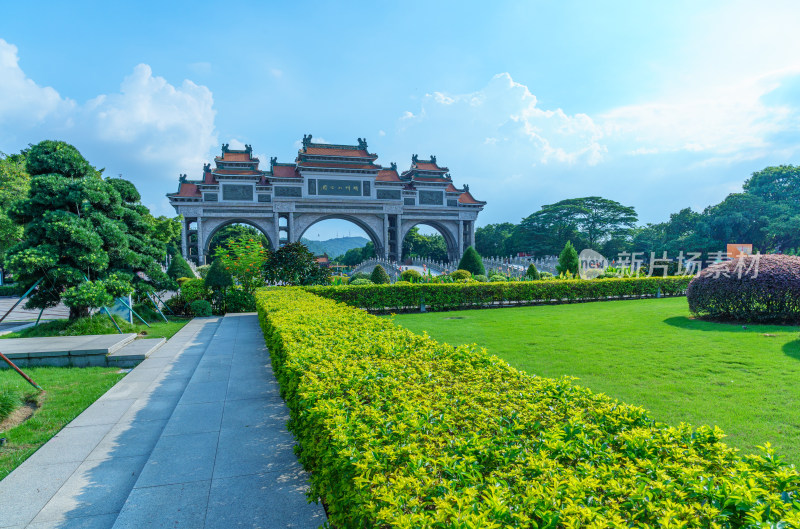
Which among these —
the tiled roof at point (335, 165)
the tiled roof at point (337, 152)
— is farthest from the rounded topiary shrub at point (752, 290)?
the tiled roof at point (337, 152)

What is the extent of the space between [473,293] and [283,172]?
30874 millimetres

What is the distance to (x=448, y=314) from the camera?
42.7ft

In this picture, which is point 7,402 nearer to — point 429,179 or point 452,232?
point 429,179

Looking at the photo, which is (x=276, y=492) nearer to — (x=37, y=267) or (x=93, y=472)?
(x=93, y=472)

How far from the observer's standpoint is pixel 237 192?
39062 millimetres

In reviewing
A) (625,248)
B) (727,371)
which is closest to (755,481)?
(727,371)

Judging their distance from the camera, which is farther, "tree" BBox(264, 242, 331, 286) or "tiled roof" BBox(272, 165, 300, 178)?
"tiled roof" BBox(272, 165, 300, 178)

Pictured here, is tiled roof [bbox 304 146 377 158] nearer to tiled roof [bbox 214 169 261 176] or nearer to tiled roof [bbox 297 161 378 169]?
tiled roof [bbox 297 161 378 169]

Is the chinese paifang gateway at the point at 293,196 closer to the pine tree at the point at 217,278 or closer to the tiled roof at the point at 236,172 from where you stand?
the tiled roof at the point at 236,172

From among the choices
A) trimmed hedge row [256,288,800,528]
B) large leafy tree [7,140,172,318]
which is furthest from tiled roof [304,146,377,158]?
trimmed hedge row [256,288,800,528]

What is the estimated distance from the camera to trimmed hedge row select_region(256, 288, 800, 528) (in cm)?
137

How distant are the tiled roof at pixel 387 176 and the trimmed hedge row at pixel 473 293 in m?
29.4

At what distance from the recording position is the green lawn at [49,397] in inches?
148

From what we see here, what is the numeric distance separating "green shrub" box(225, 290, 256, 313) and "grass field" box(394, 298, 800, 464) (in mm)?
6344
